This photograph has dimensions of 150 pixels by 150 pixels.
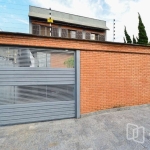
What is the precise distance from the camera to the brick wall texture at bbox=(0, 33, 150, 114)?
4785 millimetres

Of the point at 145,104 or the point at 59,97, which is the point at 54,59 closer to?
the point at 59,97

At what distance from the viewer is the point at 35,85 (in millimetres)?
4625

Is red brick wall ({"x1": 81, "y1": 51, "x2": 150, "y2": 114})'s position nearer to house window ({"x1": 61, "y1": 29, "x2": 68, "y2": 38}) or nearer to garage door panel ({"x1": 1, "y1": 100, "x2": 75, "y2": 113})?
garage door panel ({"x1": 1, "y1": 100, "x2": 75, "y2": 113})

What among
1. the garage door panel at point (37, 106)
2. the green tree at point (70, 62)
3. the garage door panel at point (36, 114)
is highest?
the green tree at point (70, 62)

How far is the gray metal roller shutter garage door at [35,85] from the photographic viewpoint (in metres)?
4.38

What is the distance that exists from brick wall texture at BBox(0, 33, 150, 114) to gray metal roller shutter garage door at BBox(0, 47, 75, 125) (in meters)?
0.40

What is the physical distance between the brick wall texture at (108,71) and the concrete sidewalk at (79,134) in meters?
0.76

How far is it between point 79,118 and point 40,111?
1617 mm

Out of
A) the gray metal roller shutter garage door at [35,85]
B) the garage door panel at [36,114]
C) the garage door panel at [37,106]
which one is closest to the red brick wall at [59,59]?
the gray metal roller shutter garage door at [35,85]

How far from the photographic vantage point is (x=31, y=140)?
11.5 ft

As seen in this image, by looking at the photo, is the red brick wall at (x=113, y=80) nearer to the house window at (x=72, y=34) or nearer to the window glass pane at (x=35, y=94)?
the window glass pane at (x=35, y=94)

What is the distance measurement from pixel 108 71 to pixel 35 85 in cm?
321

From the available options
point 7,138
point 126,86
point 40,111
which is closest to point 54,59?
point 40,111

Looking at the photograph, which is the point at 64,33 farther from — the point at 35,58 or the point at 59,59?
the point at 35,58
